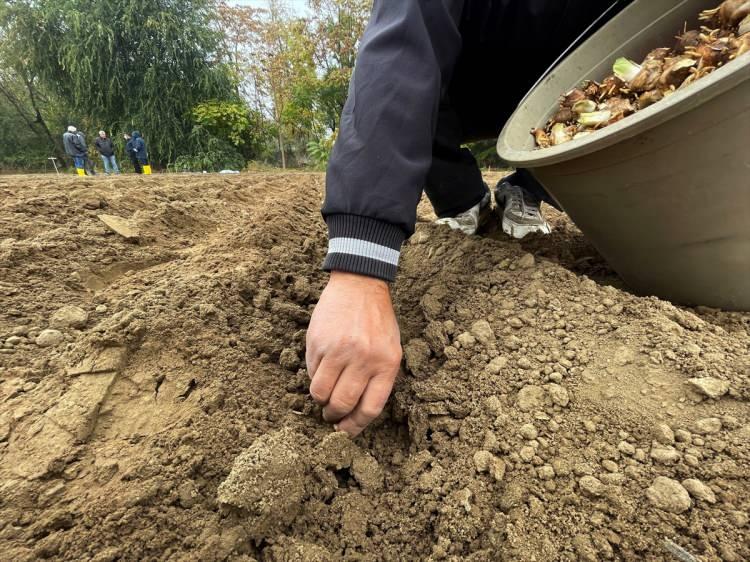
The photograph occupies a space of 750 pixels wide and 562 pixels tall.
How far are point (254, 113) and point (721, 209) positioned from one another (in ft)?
49.2

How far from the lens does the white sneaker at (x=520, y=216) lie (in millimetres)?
1672

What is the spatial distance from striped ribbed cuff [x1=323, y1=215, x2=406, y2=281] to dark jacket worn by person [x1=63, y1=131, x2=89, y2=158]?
9974mm

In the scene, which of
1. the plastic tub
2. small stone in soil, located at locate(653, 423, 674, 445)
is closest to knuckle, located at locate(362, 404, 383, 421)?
small stone in soil, located at locate(653, 423, 674, 445)

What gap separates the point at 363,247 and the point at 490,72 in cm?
124

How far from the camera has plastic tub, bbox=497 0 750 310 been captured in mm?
780

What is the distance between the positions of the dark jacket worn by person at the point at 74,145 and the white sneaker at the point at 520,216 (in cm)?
974

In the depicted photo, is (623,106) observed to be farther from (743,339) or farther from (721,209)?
(743,339)

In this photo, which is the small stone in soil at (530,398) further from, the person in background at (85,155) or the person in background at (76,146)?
the person in background at (85,155)

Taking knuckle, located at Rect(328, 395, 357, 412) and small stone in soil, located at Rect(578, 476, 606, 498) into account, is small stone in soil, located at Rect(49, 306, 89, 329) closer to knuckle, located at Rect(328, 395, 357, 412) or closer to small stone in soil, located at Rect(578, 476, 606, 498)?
knuckle, located at Rect(328, 395, 357, 412)

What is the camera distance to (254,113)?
13938 millimetres

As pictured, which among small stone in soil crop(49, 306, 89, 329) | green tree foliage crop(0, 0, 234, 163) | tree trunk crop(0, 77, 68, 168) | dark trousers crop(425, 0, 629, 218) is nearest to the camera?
small stone in soil crop(49, 306, 89, 329)

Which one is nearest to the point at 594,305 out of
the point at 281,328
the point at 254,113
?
the point at 281,328

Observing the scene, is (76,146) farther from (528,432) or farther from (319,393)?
(528,432)

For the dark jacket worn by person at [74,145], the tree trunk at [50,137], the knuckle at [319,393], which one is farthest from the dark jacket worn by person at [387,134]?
the tree trunk at [50,137]
